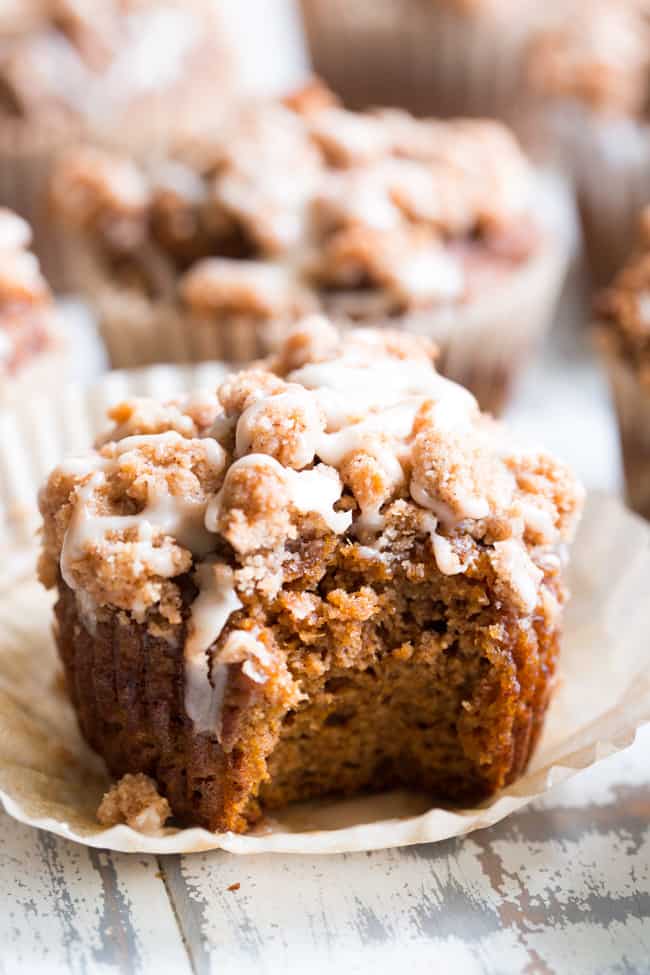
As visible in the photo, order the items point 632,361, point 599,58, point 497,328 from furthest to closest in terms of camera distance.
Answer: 1. point 599,58
2. point 497,328
3. point 632,361

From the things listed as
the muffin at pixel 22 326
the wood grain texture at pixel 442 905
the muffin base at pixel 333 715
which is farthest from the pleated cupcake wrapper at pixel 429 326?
the wood grain texture at pixel 442 905

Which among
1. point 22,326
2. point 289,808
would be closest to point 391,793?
point 289,808

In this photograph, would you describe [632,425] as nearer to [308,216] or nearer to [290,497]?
[308,216]

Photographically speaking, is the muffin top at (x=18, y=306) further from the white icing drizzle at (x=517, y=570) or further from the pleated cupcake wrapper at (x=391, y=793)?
the white icing drizzle at (x=517, y=570)

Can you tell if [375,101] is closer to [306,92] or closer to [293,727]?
[306,92]

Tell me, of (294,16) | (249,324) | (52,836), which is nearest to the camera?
(52,836)

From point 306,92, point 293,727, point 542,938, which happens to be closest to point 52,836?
point 293,727
